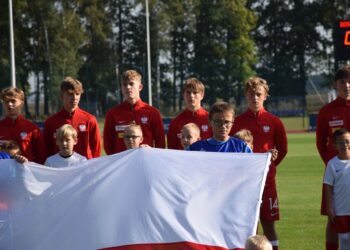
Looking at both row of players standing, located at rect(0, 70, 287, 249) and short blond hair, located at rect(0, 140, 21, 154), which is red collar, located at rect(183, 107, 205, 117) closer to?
row of players standing, located at rect(0, 70, 287, 249)

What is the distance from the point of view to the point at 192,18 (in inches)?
2694

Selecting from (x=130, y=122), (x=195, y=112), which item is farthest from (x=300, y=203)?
(x=130, y=122)

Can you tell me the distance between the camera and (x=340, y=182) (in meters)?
8.01

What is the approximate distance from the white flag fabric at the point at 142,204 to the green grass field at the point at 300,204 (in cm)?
305

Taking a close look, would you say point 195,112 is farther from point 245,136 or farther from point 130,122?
point 245,136

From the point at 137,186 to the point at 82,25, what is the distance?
187 feet

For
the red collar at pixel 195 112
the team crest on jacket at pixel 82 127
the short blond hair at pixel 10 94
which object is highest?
the short blond hair at pixel 10 94

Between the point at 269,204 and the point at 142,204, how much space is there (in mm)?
2421

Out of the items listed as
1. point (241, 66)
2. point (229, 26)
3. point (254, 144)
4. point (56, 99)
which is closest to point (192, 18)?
point (229, 26)

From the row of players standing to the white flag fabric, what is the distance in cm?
149

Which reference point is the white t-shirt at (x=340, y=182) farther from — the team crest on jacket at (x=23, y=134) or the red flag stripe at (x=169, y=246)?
the team crest on jacket at (x=23, y=134)

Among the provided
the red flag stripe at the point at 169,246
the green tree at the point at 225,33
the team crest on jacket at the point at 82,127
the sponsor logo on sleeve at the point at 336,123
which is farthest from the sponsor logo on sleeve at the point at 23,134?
the green tree at the point at 225,33

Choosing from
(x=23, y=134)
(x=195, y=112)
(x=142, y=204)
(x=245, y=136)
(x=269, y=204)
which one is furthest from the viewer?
(x=195, y=112)

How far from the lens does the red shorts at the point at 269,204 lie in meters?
8.73
